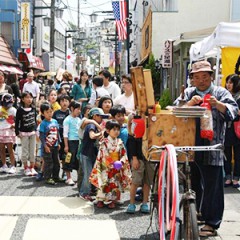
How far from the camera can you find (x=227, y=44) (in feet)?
26.4

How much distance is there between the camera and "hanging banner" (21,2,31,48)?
28.9m

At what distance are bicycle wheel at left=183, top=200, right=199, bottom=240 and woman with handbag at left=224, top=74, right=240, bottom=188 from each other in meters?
3.63

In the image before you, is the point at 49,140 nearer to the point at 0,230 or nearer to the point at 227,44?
the point at 0,230

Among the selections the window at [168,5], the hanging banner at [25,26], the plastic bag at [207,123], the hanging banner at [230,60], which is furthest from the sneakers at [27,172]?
the hanging banner at [25,26]

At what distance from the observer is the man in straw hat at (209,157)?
4.49 meters

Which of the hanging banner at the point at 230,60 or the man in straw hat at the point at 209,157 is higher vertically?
the hanging banner at the point at 230,60

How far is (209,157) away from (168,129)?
0.60 m

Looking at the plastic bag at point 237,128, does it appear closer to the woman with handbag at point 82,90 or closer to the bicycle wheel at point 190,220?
the bicycle wheel at point 190,220

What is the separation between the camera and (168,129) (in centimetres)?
430

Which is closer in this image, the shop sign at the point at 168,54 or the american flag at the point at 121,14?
the shop sign at the point at 168,54

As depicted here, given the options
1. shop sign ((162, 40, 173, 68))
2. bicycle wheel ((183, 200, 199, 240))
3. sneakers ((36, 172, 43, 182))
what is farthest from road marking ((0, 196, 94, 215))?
shop sign ((162, 40, 173, 68))

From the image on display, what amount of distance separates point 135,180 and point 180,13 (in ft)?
58.9

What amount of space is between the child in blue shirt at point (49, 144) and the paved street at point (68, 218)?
53 centimetres

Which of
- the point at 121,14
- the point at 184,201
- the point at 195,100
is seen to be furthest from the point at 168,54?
the point at 184,201
